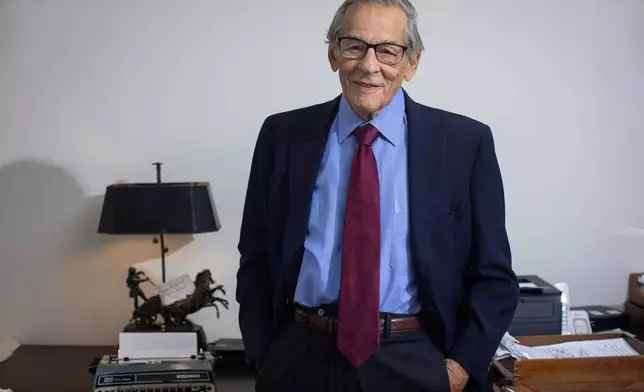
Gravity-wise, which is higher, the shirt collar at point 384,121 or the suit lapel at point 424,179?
the shirt collar at point 384,121

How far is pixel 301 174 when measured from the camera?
4.75 ft

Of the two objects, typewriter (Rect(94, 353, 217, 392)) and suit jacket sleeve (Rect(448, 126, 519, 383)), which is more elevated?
suit jacket sleeve (Rect(448, 126, 519, 383))

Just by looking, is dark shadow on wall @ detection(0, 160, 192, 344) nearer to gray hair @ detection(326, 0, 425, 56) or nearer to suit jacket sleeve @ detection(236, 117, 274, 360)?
suit jacket sleeve @ detection(236, 117, 274, 360)

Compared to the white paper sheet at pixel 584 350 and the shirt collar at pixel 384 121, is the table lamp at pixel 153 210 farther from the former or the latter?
the white paper sheet at pixel 584 350

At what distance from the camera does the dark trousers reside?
4.37 ft

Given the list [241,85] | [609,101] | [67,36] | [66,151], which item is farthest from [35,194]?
[609,101]

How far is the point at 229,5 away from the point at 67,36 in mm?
610

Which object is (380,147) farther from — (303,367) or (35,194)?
(35,194)

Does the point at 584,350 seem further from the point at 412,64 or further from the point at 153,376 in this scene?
the point at 153,376

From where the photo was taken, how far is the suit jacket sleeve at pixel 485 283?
1407mm

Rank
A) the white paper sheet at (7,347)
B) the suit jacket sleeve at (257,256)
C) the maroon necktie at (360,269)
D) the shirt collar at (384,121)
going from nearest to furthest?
the maroon necktie at (360,269)
the shirt collar at (384,121)
the suit jacket sleeve at (257,256)
the white paper sheet at (7,347)

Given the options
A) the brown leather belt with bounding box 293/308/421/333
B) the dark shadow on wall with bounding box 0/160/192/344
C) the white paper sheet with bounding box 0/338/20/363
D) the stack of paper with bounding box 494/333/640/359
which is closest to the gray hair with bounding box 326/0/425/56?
the brown leather belt with bounding box 293/308/421/333

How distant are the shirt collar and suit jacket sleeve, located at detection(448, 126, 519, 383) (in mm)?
182

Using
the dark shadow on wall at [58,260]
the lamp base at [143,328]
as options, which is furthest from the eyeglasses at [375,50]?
the dark shadow on wall at [58,260]
